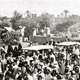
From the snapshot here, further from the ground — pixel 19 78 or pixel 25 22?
pixel 25 22

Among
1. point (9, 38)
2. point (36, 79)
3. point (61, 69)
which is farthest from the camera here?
point (9, 38)

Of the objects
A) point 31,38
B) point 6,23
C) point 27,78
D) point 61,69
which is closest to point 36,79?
point 27,78

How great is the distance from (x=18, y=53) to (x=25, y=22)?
54.9m

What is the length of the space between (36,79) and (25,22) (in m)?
61.6

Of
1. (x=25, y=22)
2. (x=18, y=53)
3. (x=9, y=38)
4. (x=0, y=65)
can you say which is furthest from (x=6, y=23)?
(x=0, y=65)

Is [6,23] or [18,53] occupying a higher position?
[6,23]

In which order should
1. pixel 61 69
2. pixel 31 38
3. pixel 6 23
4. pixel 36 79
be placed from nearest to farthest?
pixel 36 79 → pixel 61 69 → pixel 31 38 → pixel 6 23

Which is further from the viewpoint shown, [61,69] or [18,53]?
[18,53]

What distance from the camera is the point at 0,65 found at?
12.9 metres

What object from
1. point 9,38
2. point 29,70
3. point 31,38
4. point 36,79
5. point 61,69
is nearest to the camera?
point 36,79

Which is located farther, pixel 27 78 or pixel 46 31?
pixel 46 31

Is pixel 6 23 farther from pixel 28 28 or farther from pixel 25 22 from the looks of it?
pixel 25 22

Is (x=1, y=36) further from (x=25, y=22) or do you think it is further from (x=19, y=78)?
(x=25, y=22)

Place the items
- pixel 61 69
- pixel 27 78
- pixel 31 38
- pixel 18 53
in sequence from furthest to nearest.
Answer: pixel 31 38, pixel 18 53, pixel 61 69, pixel 27 78
